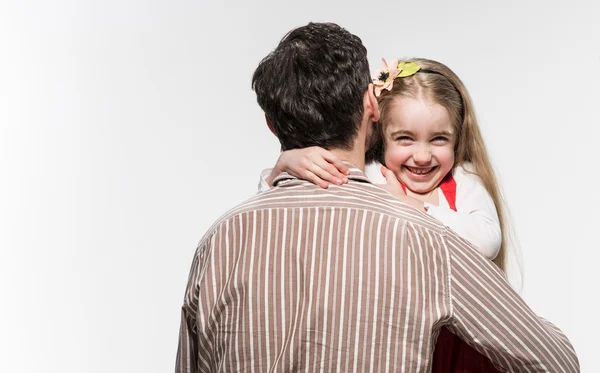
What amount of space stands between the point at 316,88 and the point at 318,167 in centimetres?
14

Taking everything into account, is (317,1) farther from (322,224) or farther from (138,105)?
(322,224)

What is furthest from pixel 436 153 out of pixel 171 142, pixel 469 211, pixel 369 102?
pixel 171 142

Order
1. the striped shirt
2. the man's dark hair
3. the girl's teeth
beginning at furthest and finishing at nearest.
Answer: the girl's teeth < the man's dark hair < the striped shirt

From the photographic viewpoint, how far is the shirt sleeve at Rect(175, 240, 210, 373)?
169 centimetres

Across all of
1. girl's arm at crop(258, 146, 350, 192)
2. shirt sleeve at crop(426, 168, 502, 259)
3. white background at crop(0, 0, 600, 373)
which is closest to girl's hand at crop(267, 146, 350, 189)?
girl's arm at crop(258, 146, 350, 192)

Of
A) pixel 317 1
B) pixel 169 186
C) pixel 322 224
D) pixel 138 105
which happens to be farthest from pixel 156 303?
pixel 322 224

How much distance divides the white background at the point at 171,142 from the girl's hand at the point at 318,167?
6.60ft

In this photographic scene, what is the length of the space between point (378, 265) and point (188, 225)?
7.06 ft

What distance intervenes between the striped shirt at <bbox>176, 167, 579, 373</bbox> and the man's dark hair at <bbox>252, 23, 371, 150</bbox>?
92 mm

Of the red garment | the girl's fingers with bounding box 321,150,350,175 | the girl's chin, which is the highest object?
the girl's fingers with bounding box 321,150,350,175

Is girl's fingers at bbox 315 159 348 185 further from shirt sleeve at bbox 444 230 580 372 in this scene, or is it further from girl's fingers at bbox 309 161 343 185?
shirt sleeve at bbox 444 230 580 372

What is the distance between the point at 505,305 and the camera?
1.58 metres

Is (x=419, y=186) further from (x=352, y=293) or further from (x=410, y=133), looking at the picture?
Result: (x=352, y=293)

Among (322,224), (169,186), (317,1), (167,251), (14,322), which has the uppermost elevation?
(317,1)
